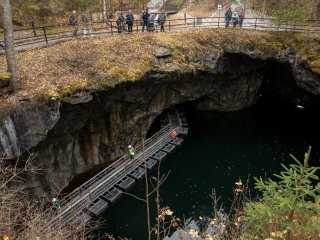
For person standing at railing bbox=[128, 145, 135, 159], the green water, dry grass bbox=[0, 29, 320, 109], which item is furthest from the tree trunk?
the green water

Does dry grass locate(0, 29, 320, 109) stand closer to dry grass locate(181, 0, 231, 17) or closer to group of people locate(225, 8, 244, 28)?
group of people locate(225, 8, 244, 28)

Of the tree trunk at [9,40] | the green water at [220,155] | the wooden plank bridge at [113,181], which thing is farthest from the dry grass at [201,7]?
the tree trunk at [9,40]

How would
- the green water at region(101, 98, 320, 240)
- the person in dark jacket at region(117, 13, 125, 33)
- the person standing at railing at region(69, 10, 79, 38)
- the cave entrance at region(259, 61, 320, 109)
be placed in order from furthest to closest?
the cave entrance at region(259, 61, 320, 109) → the person in dark jacket at region(117, 13, 125, 33) → the person standing at railing at region(69, 10, 79, 38) → the green water at region(101, 98, 320, 240)

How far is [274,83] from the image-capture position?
39.0 m

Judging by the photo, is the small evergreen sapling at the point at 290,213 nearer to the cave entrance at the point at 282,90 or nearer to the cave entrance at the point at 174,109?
the cave entrance at the point at 174,109

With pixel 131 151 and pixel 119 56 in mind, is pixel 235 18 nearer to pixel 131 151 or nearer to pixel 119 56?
pixel 119 56

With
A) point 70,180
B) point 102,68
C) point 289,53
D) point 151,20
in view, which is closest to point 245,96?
point 289,53

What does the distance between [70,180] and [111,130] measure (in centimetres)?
519

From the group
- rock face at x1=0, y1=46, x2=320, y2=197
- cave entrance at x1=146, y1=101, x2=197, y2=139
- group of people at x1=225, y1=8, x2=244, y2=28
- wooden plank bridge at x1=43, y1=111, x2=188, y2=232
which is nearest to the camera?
rock face at x1=0, y1=46, x2=320, y2=197

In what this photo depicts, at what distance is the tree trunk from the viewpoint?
51.3ft

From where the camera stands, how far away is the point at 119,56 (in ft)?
73.8

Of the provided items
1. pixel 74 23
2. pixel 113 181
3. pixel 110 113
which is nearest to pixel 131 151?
pixel 113 181

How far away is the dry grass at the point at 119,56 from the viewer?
728 inches

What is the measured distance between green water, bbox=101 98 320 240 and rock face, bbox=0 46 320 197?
12.5ft
